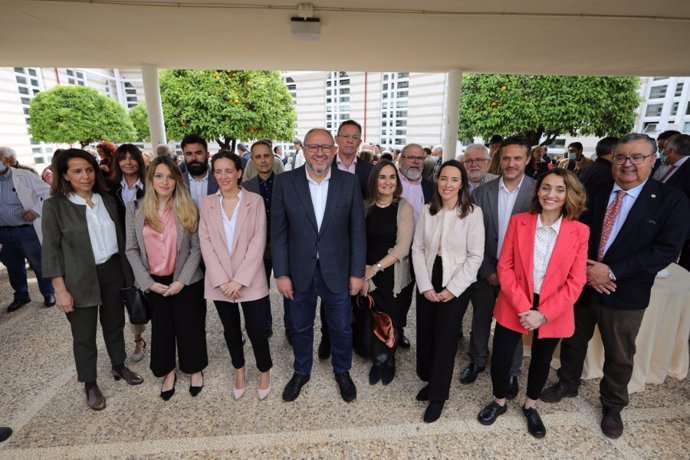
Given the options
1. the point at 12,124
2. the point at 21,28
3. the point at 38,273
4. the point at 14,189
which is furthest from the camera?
the point at 12,124

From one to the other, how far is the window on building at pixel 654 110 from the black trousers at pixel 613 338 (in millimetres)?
32069

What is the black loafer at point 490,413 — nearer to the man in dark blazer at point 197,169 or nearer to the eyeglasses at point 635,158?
the eyeglasses at point 635,158

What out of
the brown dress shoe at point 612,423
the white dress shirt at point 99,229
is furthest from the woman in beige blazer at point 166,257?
the brown dress shoe at point 612,423

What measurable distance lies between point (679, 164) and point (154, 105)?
31.7ft

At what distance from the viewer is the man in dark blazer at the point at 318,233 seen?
233 cm

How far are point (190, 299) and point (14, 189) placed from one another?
3.08 metres

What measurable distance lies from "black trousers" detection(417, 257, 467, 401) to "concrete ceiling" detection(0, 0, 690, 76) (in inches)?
151

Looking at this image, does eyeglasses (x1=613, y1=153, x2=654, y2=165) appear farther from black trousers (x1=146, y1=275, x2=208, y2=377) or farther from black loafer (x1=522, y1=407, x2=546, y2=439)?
black trousers (x1=146, y1=275, x2=208, y2=377)

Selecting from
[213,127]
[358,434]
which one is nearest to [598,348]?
[358,434]

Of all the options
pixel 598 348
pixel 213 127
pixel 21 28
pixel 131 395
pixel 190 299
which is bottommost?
pixel 131 395

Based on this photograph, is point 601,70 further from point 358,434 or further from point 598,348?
point 358,434

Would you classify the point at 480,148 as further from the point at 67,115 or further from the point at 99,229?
the point at 67,115

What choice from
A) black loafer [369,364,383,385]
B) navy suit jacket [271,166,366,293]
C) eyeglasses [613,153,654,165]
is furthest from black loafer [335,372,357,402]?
eyeglasses [613,153,654,165]

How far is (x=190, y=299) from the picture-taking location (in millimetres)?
2488
